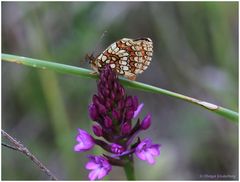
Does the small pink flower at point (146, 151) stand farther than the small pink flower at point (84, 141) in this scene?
No

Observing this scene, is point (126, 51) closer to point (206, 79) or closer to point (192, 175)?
A: point (206, 79)

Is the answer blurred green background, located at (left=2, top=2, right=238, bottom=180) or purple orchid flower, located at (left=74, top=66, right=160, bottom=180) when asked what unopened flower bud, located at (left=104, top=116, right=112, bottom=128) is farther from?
blurred green background, located at (left=2, top=2, right=238, bottom=180)

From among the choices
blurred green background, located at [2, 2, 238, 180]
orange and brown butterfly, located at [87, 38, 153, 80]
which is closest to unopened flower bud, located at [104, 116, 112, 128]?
orange and brown butterfly, located at [87, 38, 153, 80]

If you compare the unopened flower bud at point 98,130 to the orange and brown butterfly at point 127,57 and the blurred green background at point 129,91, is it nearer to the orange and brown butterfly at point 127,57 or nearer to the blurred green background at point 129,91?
the orange and brown butterfly at point 127,57

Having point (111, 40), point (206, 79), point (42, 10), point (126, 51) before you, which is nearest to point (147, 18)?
point (111, 40)

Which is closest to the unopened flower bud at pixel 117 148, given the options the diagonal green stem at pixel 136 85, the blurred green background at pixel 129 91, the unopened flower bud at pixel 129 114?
the unopened flower bud at pixel 129 114

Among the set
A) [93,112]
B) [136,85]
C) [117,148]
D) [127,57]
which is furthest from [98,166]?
[127,57]

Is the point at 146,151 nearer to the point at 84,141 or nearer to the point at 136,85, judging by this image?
the point at 84,141

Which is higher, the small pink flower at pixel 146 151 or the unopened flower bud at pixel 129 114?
the unopened flower bud at pixel 129 114
